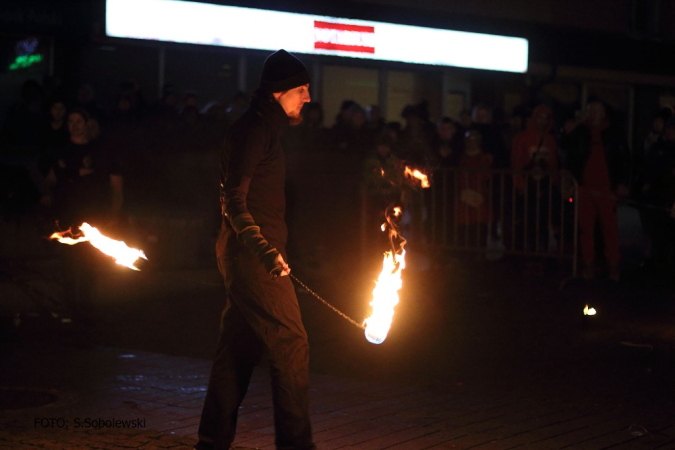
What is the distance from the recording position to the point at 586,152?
41.6ft

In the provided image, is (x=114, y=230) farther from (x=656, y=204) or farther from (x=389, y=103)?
(x=389, y=103)

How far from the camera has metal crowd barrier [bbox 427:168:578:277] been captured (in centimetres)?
1261

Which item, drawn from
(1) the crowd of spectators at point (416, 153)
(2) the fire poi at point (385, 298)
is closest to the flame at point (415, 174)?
(1) the crowd of spectators at point (416, 153)

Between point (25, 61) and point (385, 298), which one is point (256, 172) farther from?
point (25, 61)

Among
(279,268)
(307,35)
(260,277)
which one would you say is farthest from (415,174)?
(307,35)

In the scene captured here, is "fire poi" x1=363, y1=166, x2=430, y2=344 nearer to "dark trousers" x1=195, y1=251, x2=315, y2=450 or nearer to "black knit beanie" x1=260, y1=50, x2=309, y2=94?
"dark trousers" x1=195, y1=251, x2=315, y2=450

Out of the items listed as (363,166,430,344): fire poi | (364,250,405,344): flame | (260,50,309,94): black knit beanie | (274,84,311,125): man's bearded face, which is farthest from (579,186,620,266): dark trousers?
(260,50,309,94): black knit beanie

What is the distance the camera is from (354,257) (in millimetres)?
13273

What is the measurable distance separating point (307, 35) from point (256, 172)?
14.1 meters

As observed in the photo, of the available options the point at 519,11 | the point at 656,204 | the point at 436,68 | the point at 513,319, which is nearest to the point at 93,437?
the point at 513,319

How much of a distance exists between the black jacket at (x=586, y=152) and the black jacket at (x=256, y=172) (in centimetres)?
805

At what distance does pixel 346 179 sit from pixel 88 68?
19.6 feet

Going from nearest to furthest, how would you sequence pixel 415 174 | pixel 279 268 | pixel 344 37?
pixel 279 268
pixel 415 174
pixel 344 37

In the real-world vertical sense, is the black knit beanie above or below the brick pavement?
above
